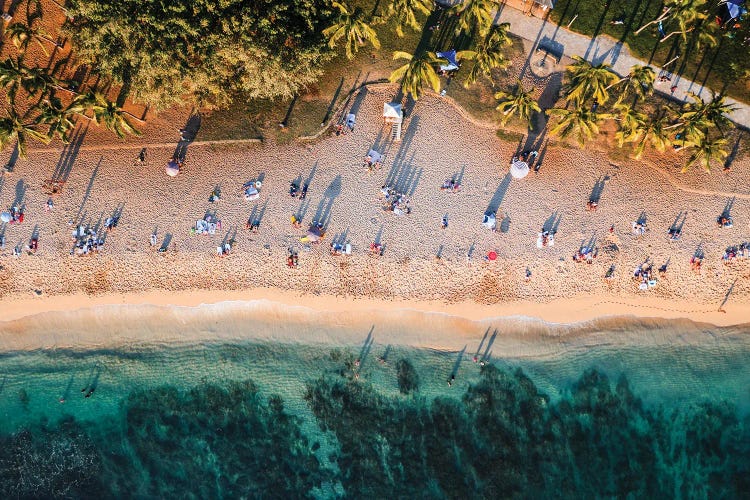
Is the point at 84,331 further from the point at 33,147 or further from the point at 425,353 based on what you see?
the point at 425,353

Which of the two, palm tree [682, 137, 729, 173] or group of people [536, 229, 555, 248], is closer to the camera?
palm tree [682, 137, 729, 173]

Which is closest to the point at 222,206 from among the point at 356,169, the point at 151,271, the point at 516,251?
the point at 151,271

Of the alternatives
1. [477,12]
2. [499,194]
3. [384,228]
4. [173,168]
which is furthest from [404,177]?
[173,168]

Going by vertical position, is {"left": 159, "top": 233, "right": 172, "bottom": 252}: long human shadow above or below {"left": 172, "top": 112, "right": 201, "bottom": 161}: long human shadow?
below

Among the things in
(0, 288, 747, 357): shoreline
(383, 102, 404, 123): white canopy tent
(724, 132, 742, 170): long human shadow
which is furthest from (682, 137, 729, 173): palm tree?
(383, 102, 404, 123): white canopy tent

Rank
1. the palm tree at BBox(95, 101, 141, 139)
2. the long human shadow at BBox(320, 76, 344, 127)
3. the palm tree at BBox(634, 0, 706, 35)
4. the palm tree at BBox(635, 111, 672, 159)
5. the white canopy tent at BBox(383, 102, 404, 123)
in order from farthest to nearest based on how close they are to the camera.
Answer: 1. the long human shadow at BBox(320, 76, 344, 127)
2. the white canopy tent at BBox(383, 102, 404, 123)
3. the palm tree at BBox(635, 111, 672, 159)
4. the palm tree at BBox(634, 0, 706, 35)
5. the palm tree at BBox(95, 101, 141, 139)

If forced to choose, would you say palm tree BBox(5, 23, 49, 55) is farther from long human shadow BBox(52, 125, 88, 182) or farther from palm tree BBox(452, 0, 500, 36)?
palm tree BBox(452, 0, 500, 36)

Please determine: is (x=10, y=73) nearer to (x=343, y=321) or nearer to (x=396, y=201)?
(x=396, y=201)
